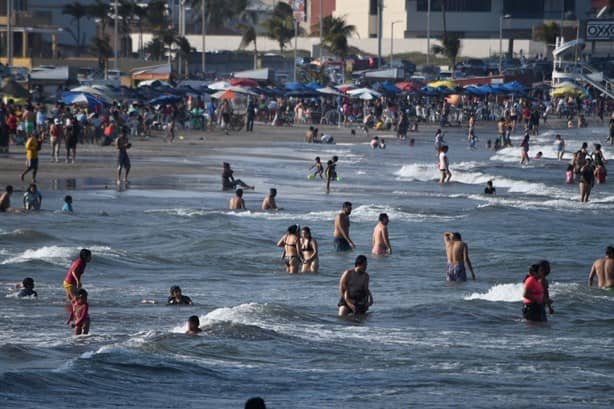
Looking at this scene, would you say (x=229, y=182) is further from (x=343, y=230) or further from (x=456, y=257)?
(x=456, y=257)

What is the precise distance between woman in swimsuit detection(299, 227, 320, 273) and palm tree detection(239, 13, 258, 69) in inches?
2700

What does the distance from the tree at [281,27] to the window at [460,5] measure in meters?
11.4

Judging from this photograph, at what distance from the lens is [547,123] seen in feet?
248

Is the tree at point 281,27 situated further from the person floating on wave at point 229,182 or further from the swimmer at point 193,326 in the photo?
the swimmer at point 193,326

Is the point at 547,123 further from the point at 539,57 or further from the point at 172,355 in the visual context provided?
the point at 172,355

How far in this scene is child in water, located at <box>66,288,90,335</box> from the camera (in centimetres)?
1570

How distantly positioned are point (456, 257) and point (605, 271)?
238 cm

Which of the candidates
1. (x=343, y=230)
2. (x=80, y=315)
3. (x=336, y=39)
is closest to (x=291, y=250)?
(x=343, y=230)

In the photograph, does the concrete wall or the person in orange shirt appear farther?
the concrete wall

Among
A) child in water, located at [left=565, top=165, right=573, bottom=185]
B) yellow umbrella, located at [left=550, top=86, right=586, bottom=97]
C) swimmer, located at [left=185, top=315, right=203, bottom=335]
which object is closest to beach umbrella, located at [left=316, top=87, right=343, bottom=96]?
yellow umbrella, located at [left=550, top=86, right=586, bottom=97]

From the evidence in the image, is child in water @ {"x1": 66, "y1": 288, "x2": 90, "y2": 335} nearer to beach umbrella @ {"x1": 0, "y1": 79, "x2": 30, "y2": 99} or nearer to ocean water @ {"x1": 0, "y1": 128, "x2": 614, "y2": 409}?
ocean water @ {"x1": 0, "y1": 128, "x2": 614, "y2": 409}

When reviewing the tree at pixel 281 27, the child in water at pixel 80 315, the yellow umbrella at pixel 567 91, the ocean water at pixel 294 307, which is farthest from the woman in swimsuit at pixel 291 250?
the tree at pixel 281 27

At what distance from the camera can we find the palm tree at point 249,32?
98925 millimetres

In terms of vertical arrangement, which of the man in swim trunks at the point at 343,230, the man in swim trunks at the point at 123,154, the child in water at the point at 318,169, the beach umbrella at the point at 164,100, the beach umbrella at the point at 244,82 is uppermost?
the beach umbrella at the point at 244,82
